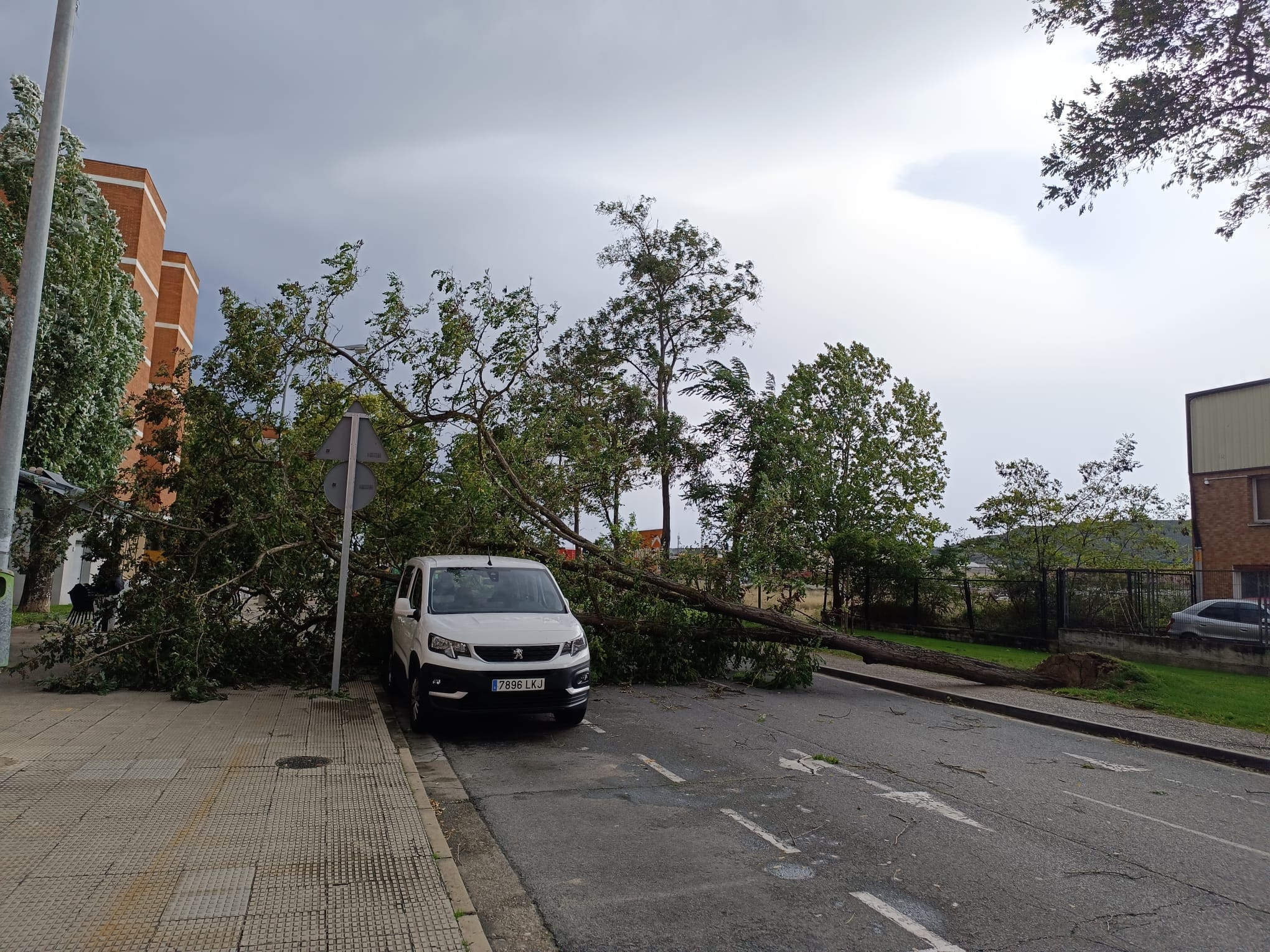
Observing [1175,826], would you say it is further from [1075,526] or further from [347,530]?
[1075,526]

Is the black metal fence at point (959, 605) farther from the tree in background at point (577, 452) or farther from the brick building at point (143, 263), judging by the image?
the brick building at point (143, 263)

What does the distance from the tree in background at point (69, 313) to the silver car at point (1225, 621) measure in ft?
73.9

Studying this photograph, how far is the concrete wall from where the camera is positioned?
584 inches

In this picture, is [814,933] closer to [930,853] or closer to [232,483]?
[930,853]

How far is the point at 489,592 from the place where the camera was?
370 inches

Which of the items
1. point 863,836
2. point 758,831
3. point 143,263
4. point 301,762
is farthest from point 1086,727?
point 143,263

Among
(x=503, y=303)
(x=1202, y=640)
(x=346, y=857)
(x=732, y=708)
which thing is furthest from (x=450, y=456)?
(x=1202, y=640)

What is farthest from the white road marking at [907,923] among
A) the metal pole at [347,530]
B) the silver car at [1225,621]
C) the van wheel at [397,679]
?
the silver car at [1225,621]

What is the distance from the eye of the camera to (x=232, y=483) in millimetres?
11844

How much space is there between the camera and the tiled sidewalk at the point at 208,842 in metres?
3.72

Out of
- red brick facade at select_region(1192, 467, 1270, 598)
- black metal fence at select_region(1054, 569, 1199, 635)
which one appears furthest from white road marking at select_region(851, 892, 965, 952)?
red brick facade at select_region(1192, 467, 1270, 598)

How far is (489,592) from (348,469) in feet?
7.34

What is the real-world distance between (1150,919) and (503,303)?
1074 centimetres

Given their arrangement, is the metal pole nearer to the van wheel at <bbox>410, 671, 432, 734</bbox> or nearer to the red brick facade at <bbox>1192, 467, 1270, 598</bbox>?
the van wheel at <bbox>410, 671, 432, 734</bbox>
